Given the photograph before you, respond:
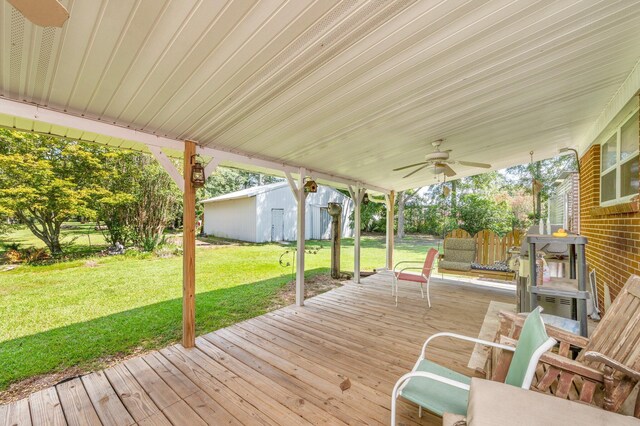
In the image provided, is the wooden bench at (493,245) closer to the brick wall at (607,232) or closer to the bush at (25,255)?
the brick wall at (607,232)

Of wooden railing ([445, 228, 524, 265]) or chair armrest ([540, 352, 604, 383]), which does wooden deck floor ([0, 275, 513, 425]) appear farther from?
wooden railing ([445, 228, 524, 265])

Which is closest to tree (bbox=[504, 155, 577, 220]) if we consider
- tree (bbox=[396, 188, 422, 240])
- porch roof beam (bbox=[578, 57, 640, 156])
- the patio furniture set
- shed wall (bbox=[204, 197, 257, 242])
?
tree (bbox=[396, 188, 422, 240])

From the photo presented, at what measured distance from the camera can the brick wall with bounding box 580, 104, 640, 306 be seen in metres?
2.50

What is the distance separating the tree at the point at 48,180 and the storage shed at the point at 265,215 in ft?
18.5

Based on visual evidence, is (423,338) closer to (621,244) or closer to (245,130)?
(621,244)

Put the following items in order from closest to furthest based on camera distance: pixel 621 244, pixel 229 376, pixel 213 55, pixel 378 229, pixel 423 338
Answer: pixel 213 55 → pixel 229 376 → pixel 621 244 → pixel 423 338 → pixel 378 229

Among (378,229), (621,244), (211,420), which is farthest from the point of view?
(378,229)

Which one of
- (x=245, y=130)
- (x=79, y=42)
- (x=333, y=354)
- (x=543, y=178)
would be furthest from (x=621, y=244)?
(x=543, y=178)

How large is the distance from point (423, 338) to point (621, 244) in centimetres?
227

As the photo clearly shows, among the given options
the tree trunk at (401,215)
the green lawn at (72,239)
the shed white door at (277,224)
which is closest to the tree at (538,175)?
the tree trunk at (401,215)

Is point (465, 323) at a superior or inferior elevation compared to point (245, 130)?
inferior

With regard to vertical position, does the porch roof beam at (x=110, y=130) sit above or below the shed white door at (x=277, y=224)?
above

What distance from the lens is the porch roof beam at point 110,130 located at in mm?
2051

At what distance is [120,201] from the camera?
340 inches
